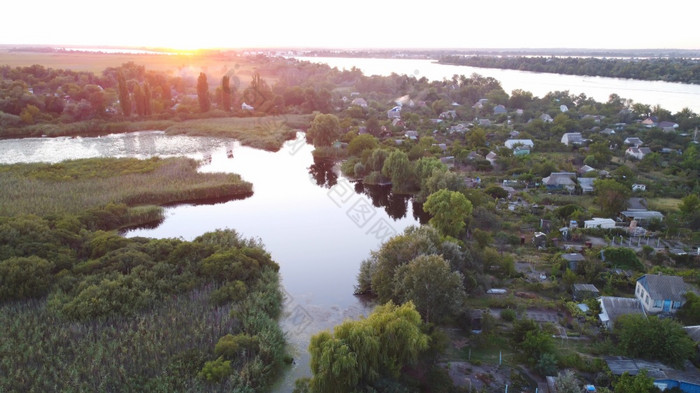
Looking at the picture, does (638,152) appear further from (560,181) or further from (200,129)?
(200,129)

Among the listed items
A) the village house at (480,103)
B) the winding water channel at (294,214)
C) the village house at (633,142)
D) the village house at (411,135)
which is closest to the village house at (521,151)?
the village house at (411,135)

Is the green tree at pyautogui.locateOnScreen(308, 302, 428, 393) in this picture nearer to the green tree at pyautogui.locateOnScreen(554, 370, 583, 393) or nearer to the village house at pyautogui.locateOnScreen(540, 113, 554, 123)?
the green tree at pyautogui.locateOnScreen(554, 370, 583, 393)

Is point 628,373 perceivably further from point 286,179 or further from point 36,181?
point 36,181

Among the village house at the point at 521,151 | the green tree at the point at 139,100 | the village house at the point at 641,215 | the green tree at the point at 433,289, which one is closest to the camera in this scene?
the green tree at the point at 433,289

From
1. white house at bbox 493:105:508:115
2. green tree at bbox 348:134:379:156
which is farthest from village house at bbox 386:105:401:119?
green tree at bbox 348:134:379:156

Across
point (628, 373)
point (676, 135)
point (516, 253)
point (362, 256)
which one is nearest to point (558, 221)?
point (516, 253)

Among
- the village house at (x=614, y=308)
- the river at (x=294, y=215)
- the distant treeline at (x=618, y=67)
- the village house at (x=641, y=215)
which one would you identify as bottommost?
the river at (x=294, y=215)

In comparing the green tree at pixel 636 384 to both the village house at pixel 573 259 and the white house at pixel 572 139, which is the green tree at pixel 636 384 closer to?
the village house at pixel 573 259
